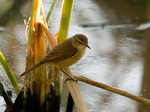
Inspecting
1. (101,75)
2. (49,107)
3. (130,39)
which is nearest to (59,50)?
(49,107)

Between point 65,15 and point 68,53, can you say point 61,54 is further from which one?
point 65,15

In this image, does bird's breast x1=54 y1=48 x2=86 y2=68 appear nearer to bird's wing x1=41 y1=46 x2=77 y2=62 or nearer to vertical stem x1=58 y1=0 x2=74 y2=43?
bird's wing x1=41 y1=46 x2=77 y2=62

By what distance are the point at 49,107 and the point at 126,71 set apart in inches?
60.1

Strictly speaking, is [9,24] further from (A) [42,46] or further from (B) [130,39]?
(A) [42,46]

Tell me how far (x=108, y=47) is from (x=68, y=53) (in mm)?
2483

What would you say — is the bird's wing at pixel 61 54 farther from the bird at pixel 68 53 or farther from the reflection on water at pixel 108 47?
the reflection on water at pixel 108 47

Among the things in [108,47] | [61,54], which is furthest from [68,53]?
[108,47]

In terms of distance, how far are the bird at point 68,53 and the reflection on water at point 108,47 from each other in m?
1.06

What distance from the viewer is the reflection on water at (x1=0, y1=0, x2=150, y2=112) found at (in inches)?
160

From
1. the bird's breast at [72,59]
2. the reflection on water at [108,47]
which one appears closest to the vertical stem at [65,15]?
the bird's breast at [72,59]

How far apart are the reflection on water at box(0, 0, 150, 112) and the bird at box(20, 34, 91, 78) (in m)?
1.06

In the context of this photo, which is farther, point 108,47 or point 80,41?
point 108,47

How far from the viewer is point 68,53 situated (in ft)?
9.70

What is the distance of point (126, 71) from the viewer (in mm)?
4633
